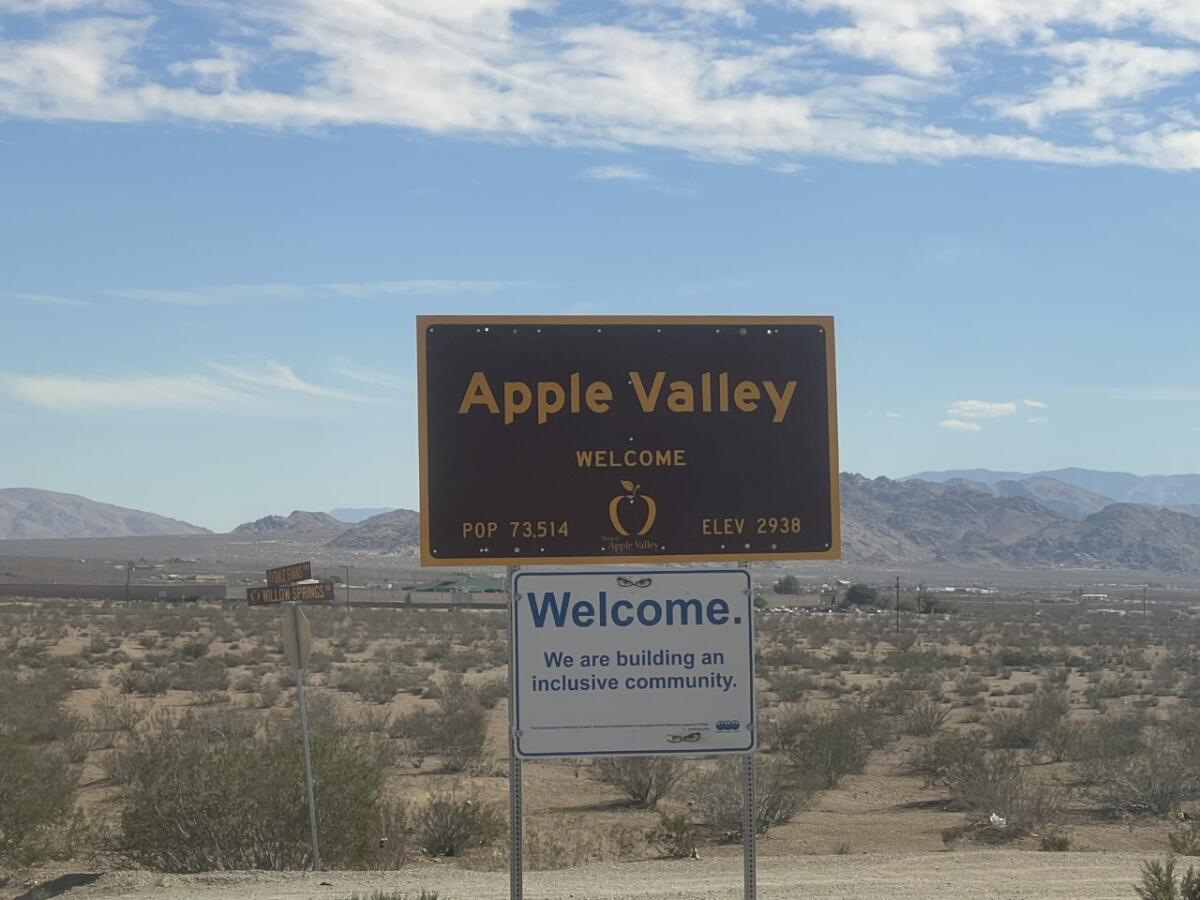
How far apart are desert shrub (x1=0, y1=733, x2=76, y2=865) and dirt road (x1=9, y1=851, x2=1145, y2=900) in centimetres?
209

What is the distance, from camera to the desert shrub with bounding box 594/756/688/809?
18312mm

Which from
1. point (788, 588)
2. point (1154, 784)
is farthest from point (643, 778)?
point (788, 588)

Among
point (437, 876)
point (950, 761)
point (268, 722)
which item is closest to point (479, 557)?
point (437, 876)

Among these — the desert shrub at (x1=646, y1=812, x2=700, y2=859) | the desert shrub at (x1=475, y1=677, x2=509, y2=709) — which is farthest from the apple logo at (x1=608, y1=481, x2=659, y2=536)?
the desert shrub at (x1=475, y1=677, x2=509, y2=709)

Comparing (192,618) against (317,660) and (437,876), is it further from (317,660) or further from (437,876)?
(437,876)

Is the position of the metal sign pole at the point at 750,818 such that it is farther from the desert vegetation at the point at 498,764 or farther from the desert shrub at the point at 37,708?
the desert shrub at the point at 37,708

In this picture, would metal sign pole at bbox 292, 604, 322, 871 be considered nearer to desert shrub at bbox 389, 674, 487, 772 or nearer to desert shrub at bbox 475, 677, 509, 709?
desert shrub at bbox 389, 674, 487, 772

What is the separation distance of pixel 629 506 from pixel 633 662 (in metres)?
0.84

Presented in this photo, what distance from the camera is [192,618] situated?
5250 cm

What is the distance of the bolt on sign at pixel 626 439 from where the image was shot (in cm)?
707

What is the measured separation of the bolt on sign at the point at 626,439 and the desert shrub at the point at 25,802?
8504mm

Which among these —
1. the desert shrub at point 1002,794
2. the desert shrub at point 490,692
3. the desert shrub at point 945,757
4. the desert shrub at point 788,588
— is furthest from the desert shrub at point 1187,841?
the desert shrub at point 788,588

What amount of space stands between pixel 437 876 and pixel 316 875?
110cm

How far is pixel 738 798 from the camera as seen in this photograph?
1616 centimetres
